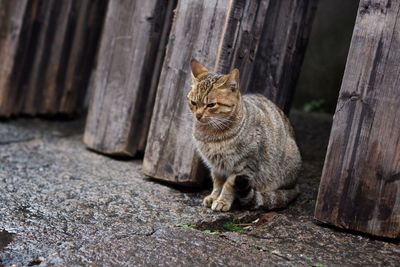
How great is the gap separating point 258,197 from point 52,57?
2.92 meters

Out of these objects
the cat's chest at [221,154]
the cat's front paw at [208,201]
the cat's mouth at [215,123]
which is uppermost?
the cat's mouth at [215,123]

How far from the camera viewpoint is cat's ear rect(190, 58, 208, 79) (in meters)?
3.79

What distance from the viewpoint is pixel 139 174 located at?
4492 millimetres

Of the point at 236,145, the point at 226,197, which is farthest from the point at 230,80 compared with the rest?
the point at 226,197

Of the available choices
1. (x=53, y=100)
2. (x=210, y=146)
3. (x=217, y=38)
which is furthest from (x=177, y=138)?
(x=53, y=100)

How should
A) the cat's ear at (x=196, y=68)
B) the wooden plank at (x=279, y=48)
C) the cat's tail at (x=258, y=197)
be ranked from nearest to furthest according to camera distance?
the cat's tail at (x=258, y=197)
the cat's ear at (x=196, y=68)
the wooden plank at (x=279, y=48)

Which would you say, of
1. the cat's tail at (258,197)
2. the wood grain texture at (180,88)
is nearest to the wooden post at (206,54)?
the wood grain texture at (180,88)

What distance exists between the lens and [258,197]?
3719 mm

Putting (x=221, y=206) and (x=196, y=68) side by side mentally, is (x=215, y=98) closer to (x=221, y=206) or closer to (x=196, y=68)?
(x=196, y=68)

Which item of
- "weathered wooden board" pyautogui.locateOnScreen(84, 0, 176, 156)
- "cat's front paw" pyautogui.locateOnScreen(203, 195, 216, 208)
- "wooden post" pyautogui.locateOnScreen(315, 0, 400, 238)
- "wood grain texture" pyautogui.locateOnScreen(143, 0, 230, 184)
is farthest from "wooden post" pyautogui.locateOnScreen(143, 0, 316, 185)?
"wooden post" pyautogui.locateOnScreen(315, 0, 400, 238)

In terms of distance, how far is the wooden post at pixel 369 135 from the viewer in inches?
126

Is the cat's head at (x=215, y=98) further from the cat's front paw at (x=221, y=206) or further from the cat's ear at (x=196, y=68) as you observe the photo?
the cat's front paw at (x=221, y=206)

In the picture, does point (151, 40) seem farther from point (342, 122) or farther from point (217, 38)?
point (342, 122)

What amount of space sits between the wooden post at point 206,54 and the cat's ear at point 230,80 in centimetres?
34
